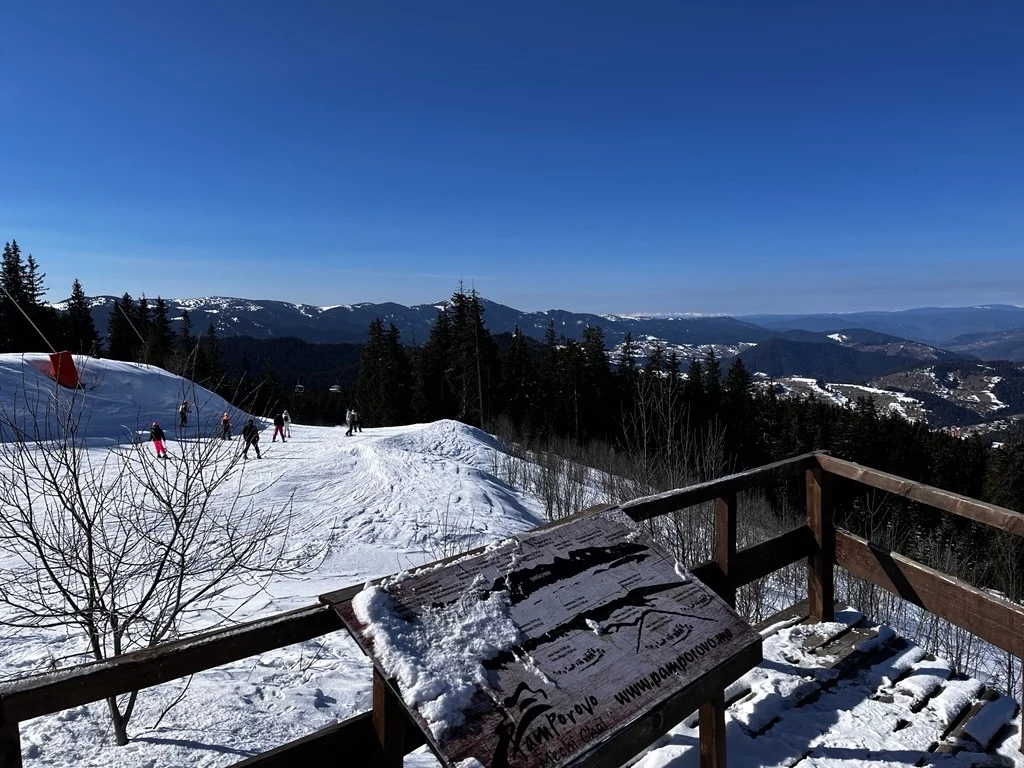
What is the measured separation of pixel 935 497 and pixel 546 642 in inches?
120

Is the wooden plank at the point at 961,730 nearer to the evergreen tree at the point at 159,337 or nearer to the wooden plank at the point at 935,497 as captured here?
the wooden plank at the point at 935,497

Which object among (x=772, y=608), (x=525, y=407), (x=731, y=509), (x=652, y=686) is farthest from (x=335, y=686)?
(x=525, y=407)

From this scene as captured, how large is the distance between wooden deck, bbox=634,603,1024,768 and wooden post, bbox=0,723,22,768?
2861 mm

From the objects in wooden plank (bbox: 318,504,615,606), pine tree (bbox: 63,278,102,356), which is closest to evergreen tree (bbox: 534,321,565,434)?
pine tree (bbox: 63,278,102,356)

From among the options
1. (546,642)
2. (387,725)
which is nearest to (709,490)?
(546,642)

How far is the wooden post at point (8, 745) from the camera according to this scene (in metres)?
1.64

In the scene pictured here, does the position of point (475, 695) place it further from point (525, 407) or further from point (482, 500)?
point (525, 407)

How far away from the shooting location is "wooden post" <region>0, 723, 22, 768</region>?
1.64 meters

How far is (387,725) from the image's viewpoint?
7.45ft

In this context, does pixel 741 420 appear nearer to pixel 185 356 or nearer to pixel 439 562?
pixel 185 356

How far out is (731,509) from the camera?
396cm

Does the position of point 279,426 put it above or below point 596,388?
above

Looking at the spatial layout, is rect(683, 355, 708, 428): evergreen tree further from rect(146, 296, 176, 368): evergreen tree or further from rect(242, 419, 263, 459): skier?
rect(146, 296, 176, 368): evergreen tree

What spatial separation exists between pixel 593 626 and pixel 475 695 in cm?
64
